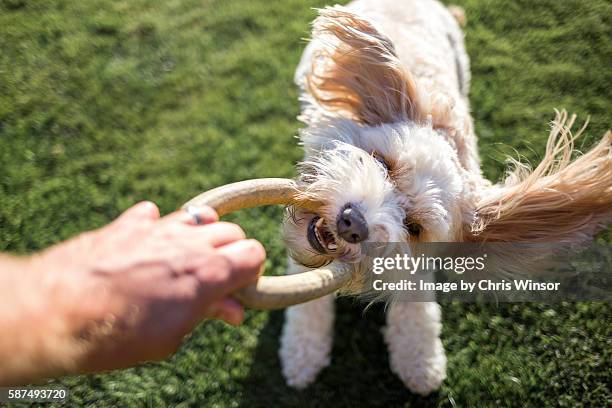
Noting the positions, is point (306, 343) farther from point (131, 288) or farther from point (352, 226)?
point (131, 288)

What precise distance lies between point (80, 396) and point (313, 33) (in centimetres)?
270

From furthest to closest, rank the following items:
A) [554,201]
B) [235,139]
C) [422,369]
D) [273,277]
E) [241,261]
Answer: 1. [235,139]
2. [422,369]
3. [554,201]
4. [273,277]
5. [241,261]

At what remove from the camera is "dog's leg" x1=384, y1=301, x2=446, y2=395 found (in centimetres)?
309

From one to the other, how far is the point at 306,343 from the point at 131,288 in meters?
2.04

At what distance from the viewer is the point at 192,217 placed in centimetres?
153

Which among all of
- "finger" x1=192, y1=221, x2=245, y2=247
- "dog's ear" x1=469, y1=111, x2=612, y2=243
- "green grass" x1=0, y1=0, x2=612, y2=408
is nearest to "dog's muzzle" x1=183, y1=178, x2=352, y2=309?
"finger" x1=192, y1=221, x2=245, y2=247

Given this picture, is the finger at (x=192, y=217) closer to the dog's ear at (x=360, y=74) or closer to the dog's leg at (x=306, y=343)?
the dog's ear at (x=360, y=74)

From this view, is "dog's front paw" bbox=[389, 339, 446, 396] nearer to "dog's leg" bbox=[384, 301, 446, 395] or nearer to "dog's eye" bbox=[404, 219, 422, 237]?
"dog's leg" bbox=[384, 301, 446, 395]

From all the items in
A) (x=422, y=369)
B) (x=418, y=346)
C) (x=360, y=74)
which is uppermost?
(x=360, y=74)

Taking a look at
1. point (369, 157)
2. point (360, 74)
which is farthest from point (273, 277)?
point (360, 74)

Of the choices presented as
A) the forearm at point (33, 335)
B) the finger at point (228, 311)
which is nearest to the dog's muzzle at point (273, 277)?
the finger at point (228, 311)

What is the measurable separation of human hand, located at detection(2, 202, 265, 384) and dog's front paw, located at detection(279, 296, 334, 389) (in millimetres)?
1750

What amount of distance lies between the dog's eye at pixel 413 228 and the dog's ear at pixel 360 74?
57 centimetres

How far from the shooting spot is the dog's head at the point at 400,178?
2.15m
